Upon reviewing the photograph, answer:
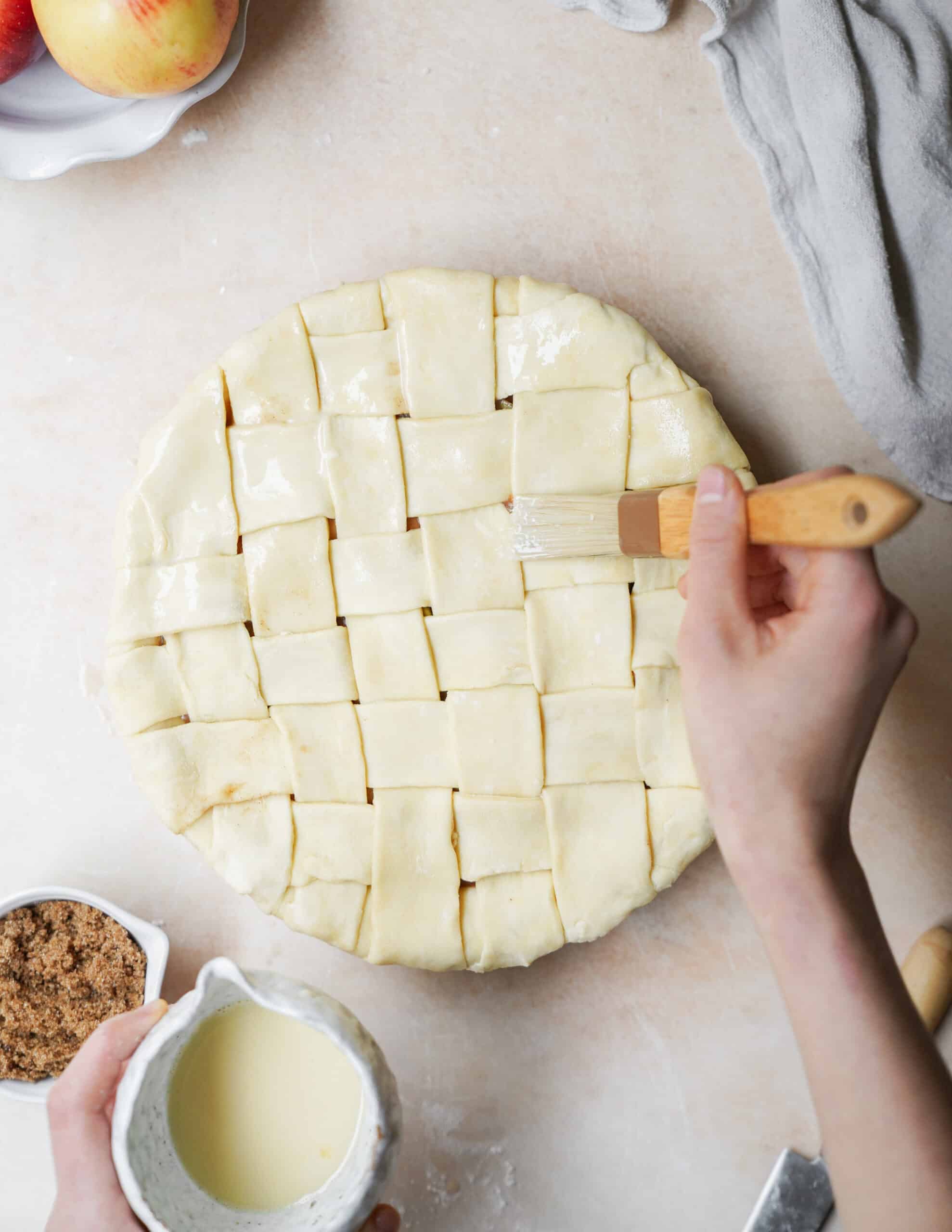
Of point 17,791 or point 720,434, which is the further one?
point 17,791

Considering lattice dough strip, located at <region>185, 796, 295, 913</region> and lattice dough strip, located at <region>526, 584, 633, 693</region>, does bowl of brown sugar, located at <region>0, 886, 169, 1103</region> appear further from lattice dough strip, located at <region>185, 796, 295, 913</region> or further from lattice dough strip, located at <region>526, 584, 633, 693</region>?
lattice dough strip, located at <region>526, 584, 633, 693</region>

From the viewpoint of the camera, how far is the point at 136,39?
2.77 ft

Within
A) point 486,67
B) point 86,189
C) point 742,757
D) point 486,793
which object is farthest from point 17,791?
point 486,67

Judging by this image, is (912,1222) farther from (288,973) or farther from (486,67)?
(486,67)

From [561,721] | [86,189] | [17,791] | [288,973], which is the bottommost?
[288,973]

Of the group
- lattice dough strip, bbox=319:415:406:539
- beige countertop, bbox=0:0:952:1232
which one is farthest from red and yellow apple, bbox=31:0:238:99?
lattice dough strip, bbox=319:415:406:539

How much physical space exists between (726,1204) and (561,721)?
53 centimetres

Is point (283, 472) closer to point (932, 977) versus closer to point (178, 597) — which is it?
point (178, 597)

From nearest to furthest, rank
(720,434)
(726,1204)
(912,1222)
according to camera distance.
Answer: (912,1222), (720,434), (726,1204)

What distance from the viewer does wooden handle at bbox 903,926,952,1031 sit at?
917mm

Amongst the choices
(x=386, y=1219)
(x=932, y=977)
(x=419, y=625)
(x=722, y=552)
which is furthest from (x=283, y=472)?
(x=932, y=977)

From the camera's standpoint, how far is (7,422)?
101cm

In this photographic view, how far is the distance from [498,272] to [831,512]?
54cm

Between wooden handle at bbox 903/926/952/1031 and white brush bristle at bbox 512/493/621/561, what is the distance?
1.61 ft
